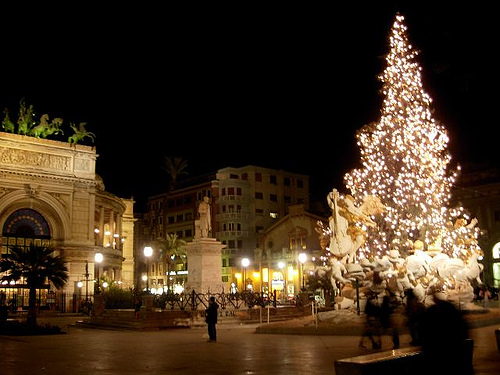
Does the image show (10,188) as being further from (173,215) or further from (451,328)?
(451,328)

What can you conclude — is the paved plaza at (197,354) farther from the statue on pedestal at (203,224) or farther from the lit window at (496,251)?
the lit window at (496,251)

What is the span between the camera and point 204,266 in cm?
3241

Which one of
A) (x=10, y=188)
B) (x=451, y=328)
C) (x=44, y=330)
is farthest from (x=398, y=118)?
(x=10, y=188)

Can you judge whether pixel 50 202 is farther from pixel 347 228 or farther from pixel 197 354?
pixel 197 354

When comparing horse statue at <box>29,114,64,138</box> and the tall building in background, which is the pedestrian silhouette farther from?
the tall building in background

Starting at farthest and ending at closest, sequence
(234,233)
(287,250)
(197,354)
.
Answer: (234,233)
(287,250)
(197,354)

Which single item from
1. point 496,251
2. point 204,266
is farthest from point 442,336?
point 496,251

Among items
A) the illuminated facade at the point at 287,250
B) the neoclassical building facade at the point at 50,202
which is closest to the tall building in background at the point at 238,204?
the illuminated facade at the point at 287,250

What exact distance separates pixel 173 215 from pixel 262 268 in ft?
80.1

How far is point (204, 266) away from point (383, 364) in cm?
2401

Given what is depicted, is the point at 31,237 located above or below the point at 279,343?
above

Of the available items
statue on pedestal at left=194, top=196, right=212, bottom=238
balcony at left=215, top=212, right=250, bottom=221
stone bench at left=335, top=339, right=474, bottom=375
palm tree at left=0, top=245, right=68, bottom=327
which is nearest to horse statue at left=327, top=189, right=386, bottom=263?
statue on pedestal at left=194, top=196, right=212, bottom=238

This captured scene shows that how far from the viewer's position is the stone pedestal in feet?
106

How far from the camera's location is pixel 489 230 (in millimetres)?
59406
